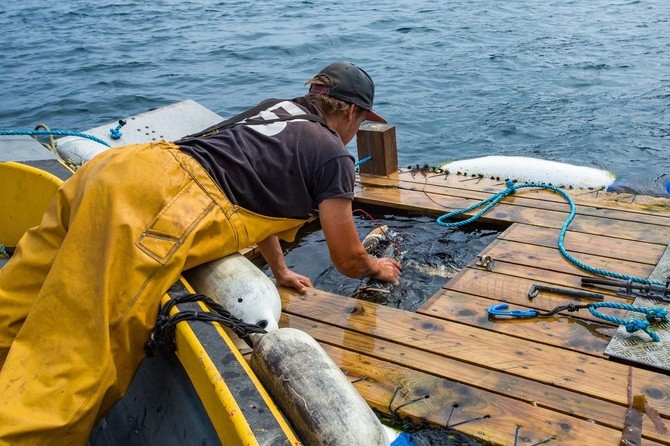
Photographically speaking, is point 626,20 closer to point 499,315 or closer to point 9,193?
point 499,315

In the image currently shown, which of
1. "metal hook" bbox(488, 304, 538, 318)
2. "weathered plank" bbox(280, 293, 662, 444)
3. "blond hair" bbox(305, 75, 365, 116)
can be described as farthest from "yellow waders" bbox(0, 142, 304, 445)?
"metal hook" bbox(488, 304, 538, 318)

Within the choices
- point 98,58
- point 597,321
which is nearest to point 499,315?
point 597,321

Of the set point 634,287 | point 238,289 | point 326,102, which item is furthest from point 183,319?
point 634,287

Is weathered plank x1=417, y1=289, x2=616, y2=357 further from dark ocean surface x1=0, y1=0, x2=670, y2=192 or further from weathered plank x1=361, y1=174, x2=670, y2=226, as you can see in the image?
dark ocean surface x1=0, y1=0, x2=670, y2=192

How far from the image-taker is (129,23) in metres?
18.1

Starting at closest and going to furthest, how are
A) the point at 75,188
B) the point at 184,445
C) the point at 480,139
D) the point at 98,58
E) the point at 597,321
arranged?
the point at 184,445, the point at 75,188, the point at 597,321, the point at 480,139, the point at 98,58

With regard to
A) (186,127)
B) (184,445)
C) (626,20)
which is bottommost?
(626,20)

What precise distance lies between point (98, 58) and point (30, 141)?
1057 cm

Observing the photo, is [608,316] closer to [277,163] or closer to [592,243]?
[592,243]

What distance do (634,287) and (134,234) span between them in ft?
9.68

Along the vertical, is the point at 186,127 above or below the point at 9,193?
below

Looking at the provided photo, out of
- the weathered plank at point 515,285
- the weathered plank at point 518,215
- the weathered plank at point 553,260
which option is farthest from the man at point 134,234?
the weathered plank at point 518,215

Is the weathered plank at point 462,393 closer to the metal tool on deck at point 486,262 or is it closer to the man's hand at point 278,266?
the man's hand at point 278,266

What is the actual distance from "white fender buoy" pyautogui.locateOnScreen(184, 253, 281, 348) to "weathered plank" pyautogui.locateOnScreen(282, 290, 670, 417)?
94 cm
